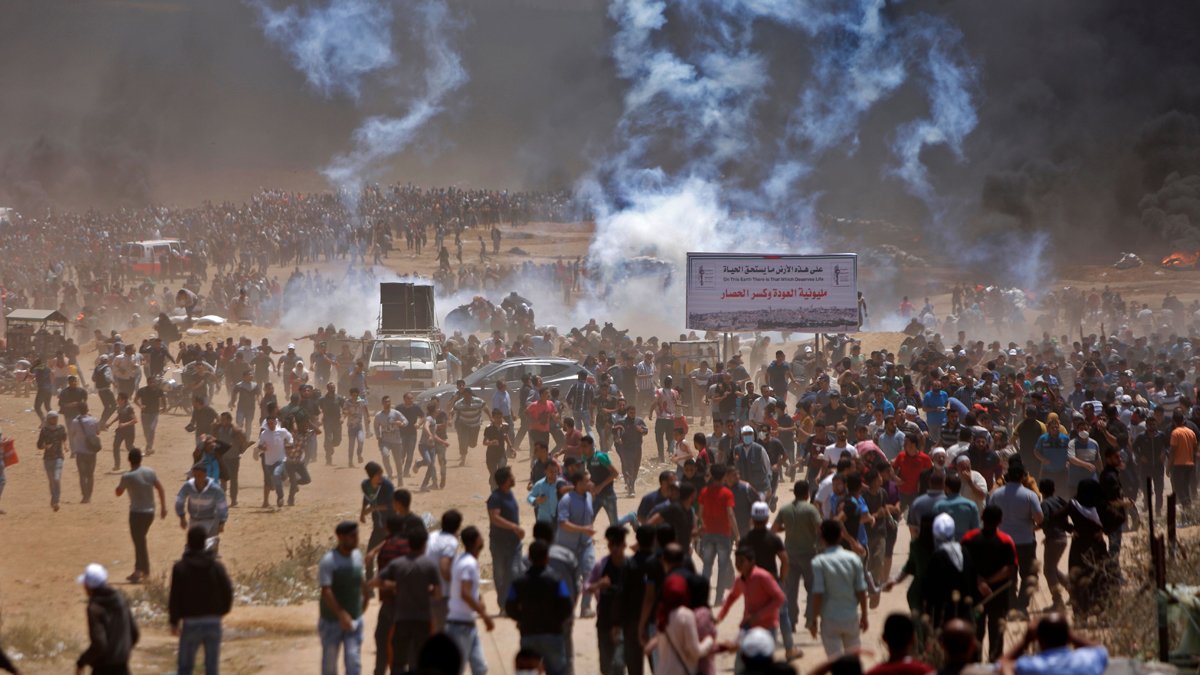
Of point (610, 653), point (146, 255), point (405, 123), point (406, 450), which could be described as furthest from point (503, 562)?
point (405, 123)

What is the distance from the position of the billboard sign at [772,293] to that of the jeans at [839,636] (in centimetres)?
1578

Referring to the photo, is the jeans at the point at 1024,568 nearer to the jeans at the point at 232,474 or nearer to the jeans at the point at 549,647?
the jeans at the point at 549,647

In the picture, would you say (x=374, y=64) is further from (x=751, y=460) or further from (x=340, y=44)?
(x=751, y=460)

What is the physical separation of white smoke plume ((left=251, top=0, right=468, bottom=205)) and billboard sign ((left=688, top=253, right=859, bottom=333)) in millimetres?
34840

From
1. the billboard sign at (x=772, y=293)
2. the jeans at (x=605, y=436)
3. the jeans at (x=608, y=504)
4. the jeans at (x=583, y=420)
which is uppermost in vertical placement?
the billboard sign at (x=772, y=293)

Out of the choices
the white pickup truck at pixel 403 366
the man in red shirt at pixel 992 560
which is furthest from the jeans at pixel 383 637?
the white pickup truck at pixel 403 366

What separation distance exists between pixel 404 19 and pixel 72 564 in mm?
53407

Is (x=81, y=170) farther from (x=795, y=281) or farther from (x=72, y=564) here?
(x=72, y=564)

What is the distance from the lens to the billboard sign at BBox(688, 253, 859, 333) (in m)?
23.9

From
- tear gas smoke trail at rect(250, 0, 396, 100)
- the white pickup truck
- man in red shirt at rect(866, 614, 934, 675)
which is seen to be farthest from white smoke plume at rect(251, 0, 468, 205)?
man in red shirt at rect(866, 614, 934, 675)

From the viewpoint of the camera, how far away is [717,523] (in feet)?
34.1

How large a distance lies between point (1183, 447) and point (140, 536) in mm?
11285

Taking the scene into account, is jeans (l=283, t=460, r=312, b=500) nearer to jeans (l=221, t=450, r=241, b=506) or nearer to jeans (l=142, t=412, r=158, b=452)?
jeans (l=221, t=450, r=241, b=506)

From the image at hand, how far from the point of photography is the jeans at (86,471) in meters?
15.8
